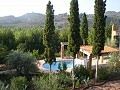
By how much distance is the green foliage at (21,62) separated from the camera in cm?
2158

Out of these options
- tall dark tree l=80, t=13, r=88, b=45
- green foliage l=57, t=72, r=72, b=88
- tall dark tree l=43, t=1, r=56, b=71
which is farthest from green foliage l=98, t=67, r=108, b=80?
tall dark tree l=80, t=13, r=88, b=45

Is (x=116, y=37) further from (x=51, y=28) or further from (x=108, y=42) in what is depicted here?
(x=51, y=28)

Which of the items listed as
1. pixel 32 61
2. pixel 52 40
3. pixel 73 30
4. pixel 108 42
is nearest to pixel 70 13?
pixel 73 30

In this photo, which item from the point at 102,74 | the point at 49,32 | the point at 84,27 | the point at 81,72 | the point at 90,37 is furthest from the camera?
the point at 90,37

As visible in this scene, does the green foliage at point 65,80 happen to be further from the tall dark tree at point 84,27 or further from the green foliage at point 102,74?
the tall dark tree at point 84,27

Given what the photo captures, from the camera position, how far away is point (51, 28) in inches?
788

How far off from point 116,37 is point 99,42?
14.1 m

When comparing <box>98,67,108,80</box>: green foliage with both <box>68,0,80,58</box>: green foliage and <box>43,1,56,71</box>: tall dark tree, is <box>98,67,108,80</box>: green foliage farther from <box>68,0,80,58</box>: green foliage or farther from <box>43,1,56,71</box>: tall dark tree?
<box>43,1,56,71</box>: tall dark tree

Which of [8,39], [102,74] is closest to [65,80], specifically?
[102,74]

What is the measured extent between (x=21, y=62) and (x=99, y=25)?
7334 millimetres

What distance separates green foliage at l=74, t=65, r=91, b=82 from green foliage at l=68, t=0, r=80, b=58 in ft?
5.38

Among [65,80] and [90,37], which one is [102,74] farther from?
[90,37]

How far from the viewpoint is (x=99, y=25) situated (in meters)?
20.2

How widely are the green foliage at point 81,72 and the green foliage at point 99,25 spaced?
1.75 meters
